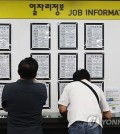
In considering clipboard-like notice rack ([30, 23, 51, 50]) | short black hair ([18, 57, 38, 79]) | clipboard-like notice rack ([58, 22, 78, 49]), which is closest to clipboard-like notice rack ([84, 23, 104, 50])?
clipboard-like notice rack ([58, 22, 78, 49])

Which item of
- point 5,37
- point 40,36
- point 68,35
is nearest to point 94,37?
point 68,35

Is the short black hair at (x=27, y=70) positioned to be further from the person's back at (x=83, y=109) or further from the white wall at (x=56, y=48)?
the white wall at (x=56, y=48)

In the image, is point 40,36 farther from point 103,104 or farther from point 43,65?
point 103,104

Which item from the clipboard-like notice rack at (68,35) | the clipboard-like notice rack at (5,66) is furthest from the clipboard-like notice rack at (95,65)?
the clipboard-like notice rack at (5,66)

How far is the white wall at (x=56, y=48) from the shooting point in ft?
13.9

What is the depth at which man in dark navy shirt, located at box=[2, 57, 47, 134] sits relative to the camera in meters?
2.88

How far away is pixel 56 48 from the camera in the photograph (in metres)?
4.26

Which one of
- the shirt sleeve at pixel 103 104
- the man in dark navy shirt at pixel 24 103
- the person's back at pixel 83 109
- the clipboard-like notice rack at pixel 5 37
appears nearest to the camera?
the man in dark navy shirt at pixel 24 103

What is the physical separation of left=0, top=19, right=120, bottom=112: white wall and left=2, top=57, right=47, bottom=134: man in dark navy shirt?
4.28 feet

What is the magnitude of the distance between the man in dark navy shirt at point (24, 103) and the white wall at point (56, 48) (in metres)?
1.31

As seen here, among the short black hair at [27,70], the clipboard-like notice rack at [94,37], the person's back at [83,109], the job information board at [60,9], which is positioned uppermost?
the job information board at [60,9]

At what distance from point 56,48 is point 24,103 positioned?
152cm

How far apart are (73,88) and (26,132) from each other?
2.73 feet

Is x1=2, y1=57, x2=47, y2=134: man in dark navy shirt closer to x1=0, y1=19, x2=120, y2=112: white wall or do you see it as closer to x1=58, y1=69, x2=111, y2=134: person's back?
x1=58, y1=69, x2=111, y2=134: person's back
